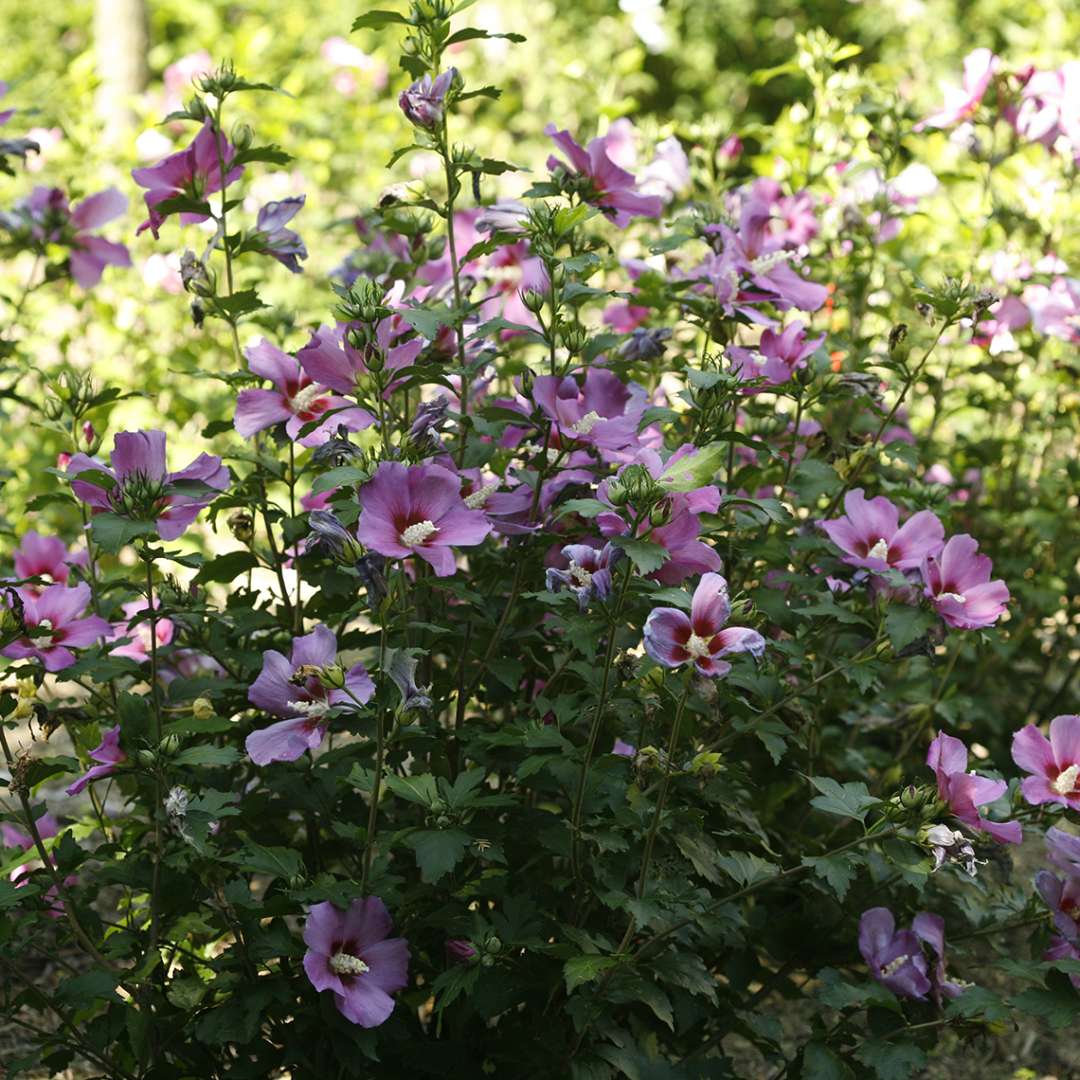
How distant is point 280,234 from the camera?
2041 millimetres

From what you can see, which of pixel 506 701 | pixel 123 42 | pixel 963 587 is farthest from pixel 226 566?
pixel 123 42

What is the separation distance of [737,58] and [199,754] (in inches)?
362

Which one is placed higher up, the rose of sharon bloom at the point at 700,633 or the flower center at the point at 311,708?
the rose of sharon bloom at the point at 700,633

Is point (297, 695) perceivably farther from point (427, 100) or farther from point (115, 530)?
point (427, 100)

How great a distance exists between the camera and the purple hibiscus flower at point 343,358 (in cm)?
164

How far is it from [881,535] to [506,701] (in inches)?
23.8

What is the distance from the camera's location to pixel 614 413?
185 cm

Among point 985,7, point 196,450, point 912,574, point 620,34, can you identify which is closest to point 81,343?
point 196,450

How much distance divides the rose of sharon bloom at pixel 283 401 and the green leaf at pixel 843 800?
73cm

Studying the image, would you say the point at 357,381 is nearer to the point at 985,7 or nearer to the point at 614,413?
the point at 614,413

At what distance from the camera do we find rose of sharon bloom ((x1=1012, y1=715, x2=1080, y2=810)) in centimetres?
170

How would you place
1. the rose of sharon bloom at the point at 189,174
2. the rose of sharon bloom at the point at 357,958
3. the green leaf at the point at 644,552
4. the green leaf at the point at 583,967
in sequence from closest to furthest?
1. the green leaf at the point at 644,552
2. the green leaf at the point at 583,967
3. the rose of sharon bloom at the point at 357,958
4. the rose of sharon bloom at the point at 189,174

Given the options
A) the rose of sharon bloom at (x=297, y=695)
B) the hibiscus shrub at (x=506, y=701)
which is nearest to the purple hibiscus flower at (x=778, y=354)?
the hibiscus shrub at (x=506, y=701)

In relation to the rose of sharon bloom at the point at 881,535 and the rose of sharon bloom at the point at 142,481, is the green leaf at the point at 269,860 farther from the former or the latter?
the rose of sharon bloom at the point at 881,535
